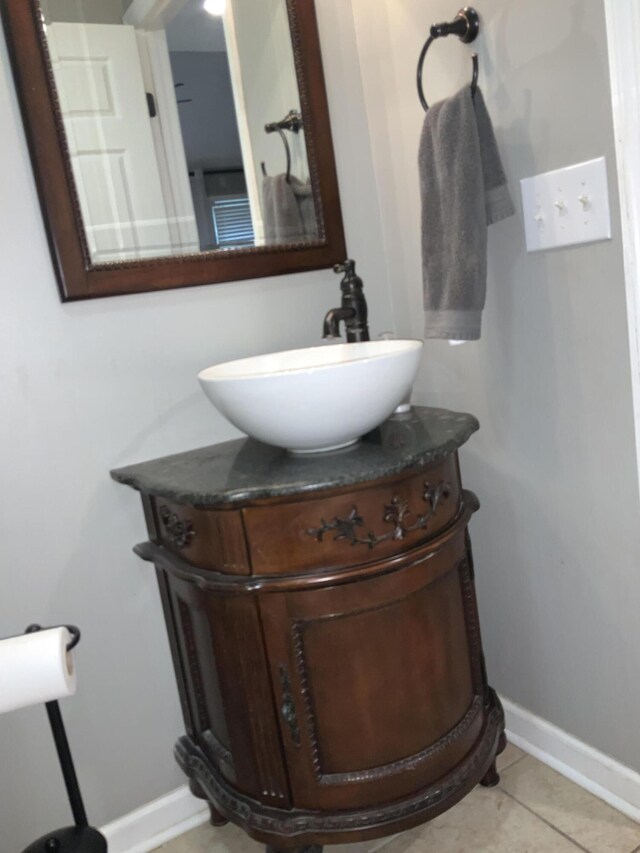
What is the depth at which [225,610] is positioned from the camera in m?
1.12

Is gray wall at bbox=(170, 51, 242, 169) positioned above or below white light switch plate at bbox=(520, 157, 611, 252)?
above

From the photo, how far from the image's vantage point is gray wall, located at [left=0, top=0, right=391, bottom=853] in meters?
1.25

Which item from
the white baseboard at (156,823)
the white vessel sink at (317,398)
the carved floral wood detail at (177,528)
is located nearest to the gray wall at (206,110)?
the white vessel sink at (317,398)

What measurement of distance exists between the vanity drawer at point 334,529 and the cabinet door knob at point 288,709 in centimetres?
18

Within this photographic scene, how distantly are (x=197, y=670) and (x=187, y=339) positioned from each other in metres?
0.65

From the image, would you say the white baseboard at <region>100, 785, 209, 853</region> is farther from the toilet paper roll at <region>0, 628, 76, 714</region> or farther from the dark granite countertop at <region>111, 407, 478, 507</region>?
the dark granite countertop at <region>111, 407, 478, 507</region>

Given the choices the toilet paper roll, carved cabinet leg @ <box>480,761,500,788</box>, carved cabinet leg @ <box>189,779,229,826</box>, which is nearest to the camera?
the toilet paper roll

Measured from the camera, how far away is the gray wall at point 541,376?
117 centimetres

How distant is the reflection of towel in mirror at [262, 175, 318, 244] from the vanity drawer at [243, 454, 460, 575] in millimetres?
656

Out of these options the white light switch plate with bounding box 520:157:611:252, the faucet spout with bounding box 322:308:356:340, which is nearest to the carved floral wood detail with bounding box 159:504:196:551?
the faucet spout with bounding box 322:308:356:340

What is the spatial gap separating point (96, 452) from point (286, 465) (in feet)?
1.37

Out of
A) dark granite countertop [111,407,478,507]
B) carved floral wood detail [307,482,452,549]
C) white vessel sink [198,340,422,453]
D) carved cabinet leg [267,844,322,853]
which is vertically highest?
white vessel sink [198,340,422,453]

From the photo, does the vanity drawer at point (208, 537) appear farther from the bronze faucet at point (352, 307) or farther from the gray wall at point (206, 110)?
the gray wall at point (206, 110)

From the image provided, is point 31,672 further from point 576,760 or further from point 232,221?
point 576,760
